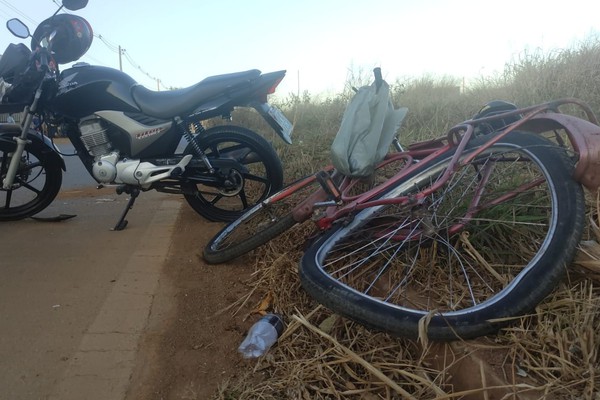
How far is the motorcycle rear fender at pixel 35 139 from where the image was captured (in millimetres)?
3588

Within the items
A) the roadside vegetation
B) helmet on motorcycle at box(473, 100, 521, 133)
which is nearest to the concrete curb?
the roadside vegetation

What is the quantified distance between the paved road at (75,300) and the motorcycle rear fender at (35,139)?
0.59 metres

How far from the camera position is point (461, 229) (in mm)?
2092

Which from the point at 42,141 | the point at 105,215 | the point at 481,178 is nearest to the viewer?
the point at 481,178

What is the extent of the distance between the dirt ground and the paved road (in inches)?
3.1

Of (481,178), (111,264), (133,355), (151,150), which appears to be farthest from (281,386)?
(151,150)

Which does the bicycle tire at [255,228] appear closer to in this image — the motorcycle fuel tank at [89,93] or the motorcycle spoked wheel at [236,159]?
the motorcycle spoked wheel at [236,159]

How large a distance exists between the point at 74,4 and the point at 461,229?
341 centimetres

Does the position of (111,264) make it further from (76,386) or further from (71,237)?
(76,386)

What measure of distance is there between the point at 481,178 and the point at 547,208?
330 mm

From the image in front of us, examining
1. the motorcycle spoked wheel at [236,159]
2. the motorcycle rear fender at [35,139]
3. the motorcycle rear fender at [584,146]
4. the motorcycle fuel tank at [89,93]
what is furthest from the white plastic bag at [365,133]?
the motorcycle rear fender at [35,139]

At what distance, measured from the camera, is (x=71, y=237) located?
3.45m

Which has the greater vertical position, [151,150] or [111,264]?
[151,150]

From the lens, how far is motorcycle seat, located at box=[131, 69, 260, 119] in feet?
11.2
